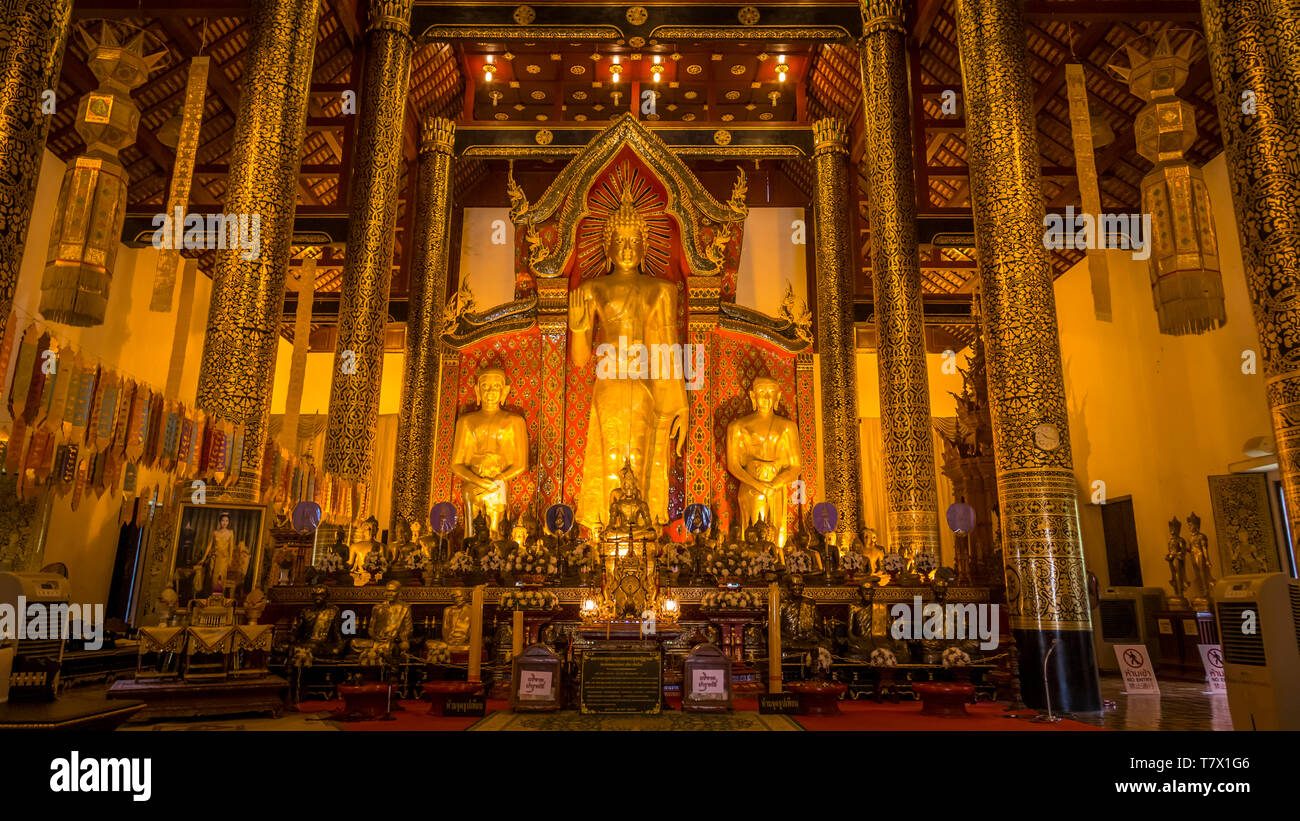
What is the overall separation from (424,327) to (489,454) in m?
Result: 2.56

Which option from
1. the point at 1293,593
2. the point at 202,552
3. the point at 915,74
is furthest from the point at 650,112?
the point at 1293,593

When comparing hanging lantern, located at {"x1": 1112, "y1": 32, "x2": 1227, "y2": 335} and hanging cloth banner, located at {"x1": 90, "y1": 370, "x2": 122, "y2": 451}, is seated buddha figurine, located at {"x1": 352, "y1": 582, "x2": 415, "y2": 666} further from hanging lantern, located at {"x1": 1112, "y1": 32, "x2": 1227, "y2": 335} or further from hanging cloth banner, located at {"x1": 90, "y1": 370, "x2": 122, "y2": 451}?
hanging lantern, located at {"x1": 1112, "y1": 32, "x2": 1227, "y2": 335}

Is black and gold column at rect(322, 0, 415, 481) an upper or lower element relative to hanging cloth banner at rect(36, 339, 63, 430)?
upper

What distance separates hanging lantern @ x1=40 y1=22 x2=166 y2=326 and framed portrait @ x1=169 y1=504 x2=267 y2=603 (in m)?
2.48

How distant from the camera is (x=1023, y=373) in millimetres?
6672

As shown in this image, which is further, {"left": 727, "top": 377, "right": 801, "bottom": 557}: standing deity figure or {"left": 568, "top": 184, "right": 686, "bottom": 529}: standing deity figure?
{"left": 727, "top": 377, "right": 801, "bottom": 557}: standing deity figure

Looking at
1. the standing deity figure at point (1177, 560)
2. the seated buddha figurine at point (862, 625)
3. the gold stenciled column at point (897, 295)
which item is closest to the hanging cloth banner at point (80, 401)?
the seated buddha figurine at point (862, 625)

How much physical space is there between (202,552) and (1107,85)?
45.3 ft

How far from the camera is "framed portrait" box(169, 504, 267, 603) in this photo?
6.36 m

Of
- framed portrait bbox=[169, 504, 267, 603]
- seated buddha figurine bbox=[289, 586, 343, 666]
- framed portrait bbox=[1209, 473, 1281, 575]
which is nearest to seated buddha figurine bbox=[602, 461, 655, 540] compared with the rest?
seated buddha figurine bbox=[289, 586, 343, 666]

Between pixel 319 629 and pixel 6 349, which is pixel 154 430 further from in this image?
pixel 319 629

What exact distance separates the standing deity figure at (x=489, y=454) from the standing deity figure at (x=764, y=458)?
→ 125 inches

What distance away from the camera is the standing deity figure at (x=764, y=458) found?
11469 mm

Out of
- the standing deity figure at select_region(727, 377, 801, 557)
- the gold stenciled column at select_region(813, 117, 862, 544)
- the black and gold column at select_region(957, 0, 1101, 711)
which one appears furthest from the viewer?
the gold stenciled column at select_region(813, 117, 862, 544)
